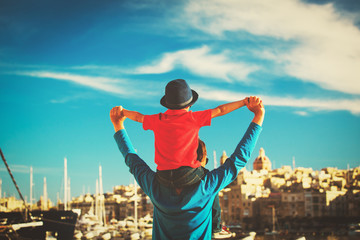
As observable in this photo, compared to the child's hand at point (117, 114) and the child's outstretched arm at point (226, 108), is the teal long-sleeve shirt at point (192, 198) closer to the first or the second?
the child's outstretched arm at point (226, 108)

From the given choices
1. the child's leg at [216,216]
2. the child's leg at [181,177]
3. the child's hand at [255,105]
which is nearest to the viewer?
the child's leg at [181,177]

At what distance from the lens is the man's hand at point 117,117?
9.62ft

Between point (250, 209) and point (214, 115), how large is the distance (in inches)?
2847

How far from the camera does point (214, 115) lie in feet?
8.45

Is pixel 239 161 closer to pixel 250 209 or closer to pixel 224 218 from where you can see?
pixel 250 209

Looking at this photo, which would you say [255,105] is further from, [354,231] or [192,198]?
[354,231]

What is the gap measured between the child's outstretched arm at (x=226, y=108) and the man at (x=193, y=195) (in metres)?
0.05

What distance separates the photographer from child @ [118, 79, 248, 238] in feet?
A: 8.20

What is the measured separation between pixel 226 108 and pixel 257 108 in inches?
8.3

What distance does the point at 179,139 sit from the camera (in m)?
2.51

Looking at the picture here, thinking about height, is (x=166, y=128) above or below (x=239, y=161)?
above

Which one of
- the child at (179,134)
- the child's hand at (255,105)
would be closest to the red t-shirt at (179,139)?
the child at (179,134)

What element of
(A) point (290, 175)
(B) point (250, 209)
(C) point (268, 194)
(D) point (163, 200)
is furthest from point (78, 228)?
(A) point (290, 175)

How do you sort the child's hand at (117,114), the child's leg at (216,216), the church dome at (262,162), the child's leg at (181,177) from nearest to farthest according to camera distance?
1. the child's leg at (181,177)
2. the child's leg at (216,216)
3. the child's hand at (117,114)
4. the church dome at (262,162)
